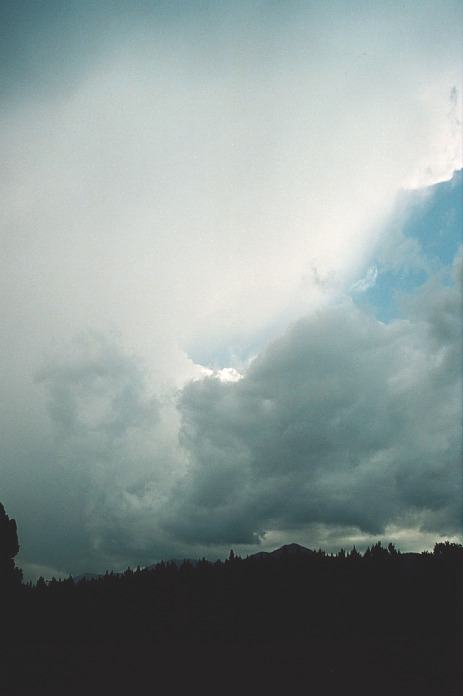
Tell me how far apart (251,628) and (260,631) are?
1.50m

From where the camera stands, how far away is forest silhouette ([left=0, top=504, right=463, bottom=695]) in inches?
1452

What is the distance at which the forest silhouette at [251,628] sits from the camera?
3688 centimetres

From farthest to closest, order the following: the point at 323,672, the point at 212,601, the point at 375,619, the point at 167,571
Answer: the point at 167,571
the point at 212,601
the point at 375,619
the point at 323,672

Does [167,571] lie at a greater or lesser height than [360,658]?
greater

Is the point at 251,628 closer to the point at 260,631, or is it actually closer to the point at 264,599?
the point at 260,631

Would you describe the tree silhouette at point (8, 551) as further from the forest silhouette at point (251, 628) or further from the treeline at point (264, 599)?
the treeline at point (264, 599)

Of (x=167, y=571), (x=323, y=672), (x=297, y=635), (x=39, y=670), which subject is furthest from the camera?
(x=167, y=571)

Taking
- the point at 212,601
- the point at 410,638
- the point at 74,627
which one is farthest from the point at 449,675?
the point at 74,627

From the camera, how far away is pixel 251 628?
170 ft

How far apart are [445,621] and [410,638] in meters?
3.19

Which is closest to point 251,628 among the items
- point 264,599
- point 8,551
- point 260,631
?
point 260,631

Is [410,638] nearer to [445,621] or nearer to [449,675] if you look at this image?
[445,621]

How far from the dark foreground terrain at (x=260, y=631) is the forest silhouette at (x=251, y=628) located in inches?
5.2

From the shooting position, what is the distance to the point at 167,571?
68750 millimetres
